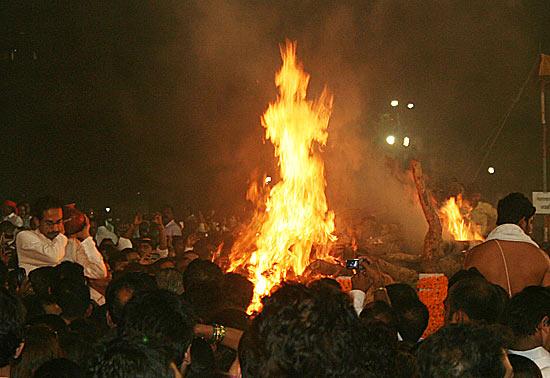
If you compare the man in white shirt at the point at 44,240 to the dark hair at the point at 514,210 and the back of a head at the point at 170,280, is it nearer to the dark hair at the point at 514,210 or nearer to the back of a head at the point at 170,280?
the back of a head at the point at 170,280

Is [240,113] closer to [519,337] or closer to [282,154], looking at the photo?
[282,154]

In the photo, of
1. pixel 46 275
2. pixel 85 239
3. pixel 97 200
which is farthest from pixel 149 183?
pixel 46 275

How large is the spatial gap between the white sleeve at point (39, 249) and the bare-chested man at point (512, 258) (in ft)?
12.1

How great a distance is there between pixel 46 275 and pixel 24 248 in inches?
53.6

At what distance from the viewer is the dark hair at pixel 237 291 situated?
586 centimetres

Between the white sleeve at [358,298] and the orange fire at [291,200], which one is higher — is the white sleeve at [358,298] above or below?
below

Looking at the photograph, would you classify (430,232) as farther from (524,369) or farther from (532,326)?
(524,369)

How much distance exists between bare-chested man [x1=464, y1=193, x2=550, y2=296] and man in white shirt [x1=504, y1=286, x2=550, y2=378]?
196cm

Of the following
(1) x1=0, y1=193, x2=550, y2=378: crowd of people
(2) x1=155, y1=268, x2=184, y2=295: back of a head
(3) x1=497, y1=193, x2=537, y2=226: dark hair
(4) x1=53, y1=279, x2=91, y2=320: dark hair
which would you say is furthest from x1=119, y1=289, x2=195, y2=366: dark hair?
(3) x1=497, y1=193, x2=537, y2=226: dark hair

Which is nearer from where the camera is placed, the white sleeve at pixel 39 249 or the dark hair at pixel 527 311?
the dark hair at pixel 527 311

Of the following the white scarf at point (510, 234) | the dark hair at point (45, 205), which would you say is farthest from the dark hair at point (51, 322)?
the white scarf at point (510, 234)

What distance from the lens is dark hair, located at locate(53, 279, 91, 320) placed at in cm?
599

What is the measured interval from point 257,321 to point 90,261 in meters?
6.08

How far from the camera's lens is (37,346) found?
14.4ft
